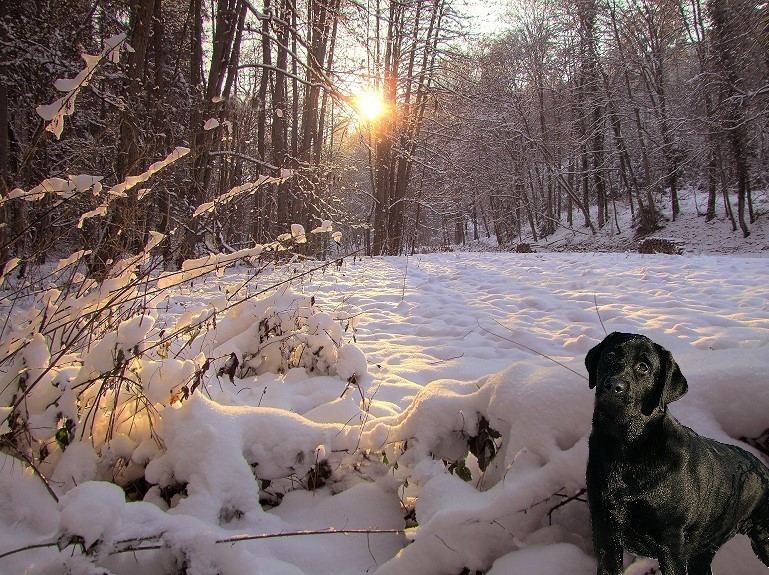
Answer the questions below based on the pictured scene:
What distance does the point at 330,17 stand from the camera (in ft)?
19.6

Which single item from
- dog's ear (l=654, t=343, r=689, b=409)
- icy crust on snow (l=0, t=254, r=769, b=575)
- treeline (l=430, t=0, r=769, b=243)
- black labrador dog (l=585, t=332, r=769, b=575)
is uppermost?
treeline (l=430, t=0, r=769, b=243)

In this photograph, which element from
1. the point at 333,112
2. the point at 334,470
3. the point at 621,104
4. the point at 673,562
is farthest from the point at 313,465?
the point at 621,104

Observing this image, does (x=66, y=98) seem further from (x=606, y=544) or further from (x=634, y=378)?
(x=606, y=544)

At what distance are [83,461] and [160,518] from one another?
54 centimetres

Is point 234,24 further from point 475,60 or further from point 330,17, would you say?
point 475,60

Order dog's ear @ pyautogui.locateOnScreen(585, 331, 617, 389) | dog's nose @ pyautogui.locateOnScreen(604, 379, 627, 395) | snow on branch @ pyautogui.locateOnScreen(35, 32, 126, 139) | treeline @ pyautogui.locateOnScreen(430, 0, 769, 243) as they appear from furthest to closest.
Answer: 1. treeline @ pyautogui.locateOnScreen(430, 0, 769, 243)
2. snow on branch @ pyautogui.locateOnScreen(35, 32, 126, 139)
3. dog's ear @ pyautogui.locateOnScreen(585, 331, 617, 389)
4. dog's nose @ pyautogui.locateOnScreen(604, 379, 627, 395)

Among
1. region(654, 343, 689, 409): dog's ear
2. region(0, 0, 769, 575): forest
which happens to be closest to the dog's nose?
region(654, 343, 689, 409): dog's ear

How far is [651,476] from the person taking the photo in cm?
86

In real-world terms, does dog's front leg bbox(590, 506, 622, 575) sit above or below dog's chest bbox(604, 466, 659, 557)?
below

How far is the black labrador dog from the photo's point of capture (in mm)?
861

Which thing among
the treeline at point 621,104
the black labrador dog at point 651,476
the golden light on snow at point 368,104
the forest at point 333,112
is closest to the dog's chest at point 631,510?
the black labrador dog at point 651,476

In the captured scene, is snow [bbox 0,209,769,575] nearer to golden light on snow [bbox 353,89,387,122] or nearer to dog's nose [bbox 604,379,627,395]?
dog's nose [bbox 604,379,627,395]

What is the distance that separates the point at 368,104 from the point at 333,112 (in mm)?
13608

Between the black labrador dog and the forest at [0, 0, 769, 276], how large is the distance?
169 cm
